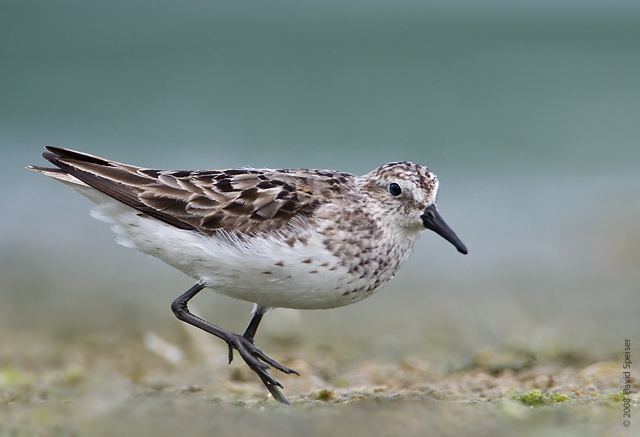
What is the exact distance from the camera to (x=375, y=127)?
607 inches

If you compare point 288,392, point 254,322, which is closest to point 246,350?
point 254,322

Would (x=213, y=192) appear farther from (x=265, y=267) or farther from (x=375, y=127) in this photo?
(x=375, y=127)

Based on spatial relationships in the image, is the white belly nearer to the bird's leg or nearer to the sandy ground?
the bird's leg

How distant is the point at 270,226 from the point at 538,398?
232cm

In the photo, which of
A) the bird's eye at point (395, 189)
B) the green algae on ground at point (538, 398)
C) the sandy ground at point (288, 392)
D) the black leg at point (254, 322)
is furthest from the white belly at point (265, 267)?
the green algae on ground at point (538, 398)

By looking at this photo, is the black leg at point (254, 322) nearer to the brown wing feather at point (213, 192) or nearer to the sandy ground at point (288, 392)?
the sandy ground at point (288, 392)

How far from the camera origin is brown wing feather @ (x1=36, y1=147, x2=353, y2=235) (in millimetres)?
6211

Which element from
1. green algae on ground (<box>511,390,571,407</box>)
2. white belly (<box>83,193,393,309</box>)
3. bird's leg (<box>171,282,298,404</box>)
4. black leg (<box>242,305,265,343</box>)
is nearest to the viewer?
green algae on ground (<box>511,390,571,407</box>)

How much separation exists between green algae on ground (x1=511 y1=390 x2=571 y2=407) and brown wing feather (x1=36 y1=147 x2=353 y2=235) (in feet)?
6.71

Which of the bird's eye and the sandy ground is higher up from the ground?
the bird's eye

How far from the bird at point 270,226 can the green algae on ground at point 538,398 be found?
3.92 ft

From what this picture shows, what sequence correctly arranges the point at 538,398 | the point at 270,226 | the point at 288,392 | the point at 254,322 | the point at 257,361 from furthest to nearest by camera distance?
1. the point at 288,392
2. the point at 254,322
3. the point at 257,361
4. the point at 270,226
5. the point at 538,398

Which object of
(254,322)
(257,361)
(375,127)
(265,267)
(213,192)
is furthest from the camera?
(375,127)

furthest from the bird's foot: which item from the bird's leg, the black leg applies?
the black leg
